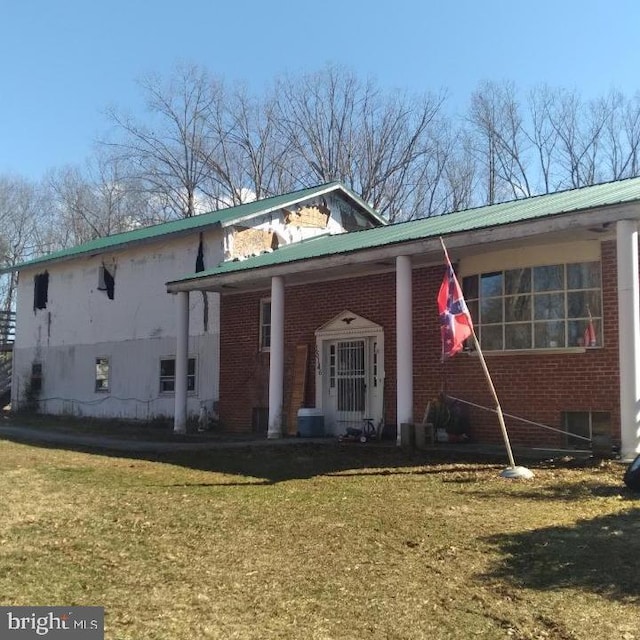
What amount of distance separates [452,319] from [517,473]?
2.22m

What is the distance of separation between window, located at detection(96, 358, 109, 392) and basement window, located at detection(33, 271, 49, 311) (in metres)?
3.90

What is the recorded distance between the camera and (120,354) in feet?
70.0

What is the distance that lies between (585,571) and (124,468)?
25.1 ft

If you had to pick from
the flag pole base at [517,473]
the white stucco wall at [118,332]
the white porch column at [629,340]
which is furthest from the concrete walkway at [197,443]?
the white stucco wall at [118,332]

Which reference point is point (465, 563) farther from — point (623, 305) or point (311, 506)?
point (623, 305)

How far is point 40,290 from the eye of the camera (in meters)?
25.0

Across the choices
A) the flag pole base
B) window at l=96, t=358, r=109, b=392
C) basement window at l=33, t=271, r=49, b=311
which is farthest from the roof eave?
basement window at l=33, t=271, r=49, b=311

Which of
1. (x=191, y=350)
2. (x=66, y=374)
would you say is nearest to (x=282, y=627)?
(x=191, y=350)

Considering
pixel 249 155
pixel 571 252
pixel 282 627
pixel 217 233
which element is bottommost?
pixel 282 627

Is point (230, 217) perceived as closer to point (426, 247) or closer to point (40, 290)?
point (426, 247)

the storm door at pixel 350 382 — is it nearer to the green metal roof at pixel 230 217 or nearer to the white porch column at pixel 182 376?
the white porch column at pixel 182 376

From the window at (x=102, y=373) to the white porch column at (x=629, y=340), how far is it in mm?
16054

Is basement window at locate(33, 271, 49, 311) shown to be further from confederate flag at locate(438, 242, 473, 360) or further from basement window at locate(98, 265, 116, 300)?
confederate flag at locate(438, 242, 473, 360)

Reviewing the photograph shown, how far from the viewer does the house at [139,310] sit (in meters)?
18.9
